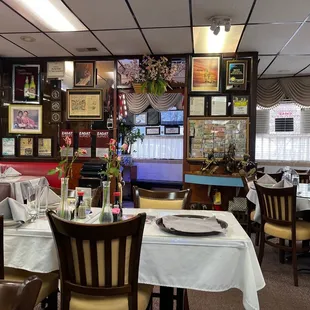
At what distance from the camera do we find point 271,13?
3.65 metres

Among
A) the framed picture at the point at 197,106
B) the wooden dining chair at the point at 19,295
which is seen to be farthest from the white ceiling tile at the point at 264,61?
the wooden dining chair at the point at 19,295

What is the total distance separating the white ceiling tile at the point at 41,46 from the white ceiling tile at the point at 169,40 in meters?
1.56

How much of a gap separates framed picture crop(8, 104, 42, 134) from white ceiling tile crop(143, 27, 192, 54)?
2505 millimetres

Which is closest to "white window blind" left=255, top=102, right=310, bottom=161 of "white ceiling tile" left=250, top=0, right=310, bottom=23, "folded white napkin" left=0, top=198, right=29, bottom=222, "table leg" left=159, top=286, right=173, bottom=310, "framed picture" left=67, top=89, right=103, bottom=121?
"white ceiling tile" left=250, top=0, right=310, bottom=23

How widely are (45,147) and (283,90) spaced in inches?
203

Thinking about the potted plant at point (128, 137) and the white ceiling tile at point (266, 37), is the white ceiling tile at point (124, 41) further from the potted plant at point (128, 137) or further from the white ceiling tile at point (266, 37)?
the potted plant at point (128, 137)

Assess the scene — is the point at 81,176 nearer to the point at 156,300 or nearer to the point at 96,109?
the point at 96,109

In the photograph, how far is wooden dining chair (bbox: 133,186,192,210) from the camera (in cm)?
256

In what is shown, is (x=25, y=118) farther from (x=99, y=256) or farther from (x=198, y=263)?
(x=198, y=263)

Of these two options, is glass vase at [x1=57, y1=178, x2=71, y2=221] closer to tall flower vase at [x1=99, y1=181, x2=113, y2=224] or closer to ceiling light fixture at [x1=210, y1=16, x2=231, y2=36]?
tall flower vase at [x1=99, y1=181, x2=113, y2=224]

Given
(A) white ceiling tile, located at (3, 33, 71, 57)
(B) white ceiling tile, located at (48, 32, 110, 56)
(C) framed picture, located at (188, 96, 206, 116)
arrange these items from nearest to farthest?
1. (B) white ceiling tile, located at (48, 32, 110, 56)
2. (A) white ceiling tile, located at (3, 33, 71, 57)
3. (C) framed picture, located at (188, 96, 206, 116)

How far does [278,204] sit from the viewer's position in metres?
3.02

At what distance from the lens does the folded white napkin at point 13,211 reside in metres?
1.87

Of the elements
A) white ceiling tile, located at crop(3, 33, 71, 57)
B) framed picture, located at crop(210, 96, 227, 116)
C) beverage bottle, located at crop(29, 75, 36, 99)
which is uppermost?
white ceiling tile, located at crop(3, 33, 71, 57)
